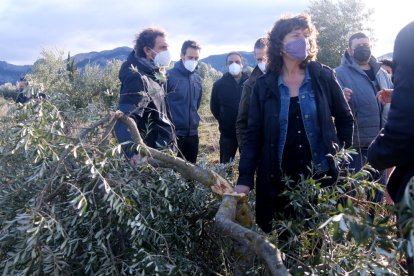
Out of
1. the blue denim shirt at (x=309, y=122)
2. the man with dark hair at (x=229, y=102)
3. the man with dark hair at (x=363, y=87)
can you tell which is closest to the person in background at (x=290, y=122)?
the blue denim shirt at (x=309, y=122)

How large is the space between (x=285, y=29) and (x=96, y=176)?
155 centimetres

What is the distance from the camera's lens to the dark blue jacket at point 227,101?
5.94 meters

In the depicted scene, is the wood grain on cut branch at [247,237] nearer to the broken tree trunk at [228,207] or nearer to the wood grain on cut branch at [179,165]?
the broken tree trunk at [228,207]

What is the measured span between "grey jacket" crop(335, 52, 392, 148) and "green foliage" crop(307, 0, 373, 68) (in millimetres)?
18059

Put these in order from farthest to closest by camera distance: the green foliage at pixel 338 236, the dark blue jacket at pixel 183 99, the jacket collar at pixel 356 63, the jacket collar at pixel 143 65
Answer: the dark blue jacket at pixel 183 99 < the jacket collar at pixel 356 63 < the jacket collar at pixel 143 65 < the green foliage at pixel 338 236

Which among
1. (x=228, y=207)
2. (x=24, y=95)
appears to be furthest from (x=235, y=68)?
(x=228, y=207)

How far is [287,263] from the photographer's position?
8.30 ft

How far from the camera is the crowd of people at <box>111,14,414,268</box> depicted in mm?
1896

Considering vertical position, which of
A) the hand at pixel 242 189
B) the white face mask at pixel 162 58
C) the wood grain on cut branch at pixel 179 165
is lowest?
the hand at pixel 242 189

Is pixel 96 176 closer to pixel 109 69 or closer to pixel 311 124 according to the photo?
pixel 311 124

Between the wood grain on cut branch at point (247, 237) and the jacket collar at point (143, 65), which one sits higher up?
the jacket collar at point (143, 65)

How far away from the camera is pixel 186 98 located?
5258 mm

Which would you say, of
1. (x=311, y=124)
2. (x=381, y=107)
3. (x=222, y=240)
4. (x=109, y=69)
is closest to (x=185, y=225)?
(x=222, y=240)

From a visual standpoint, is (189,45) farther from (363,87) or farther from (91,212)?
(91,212)
